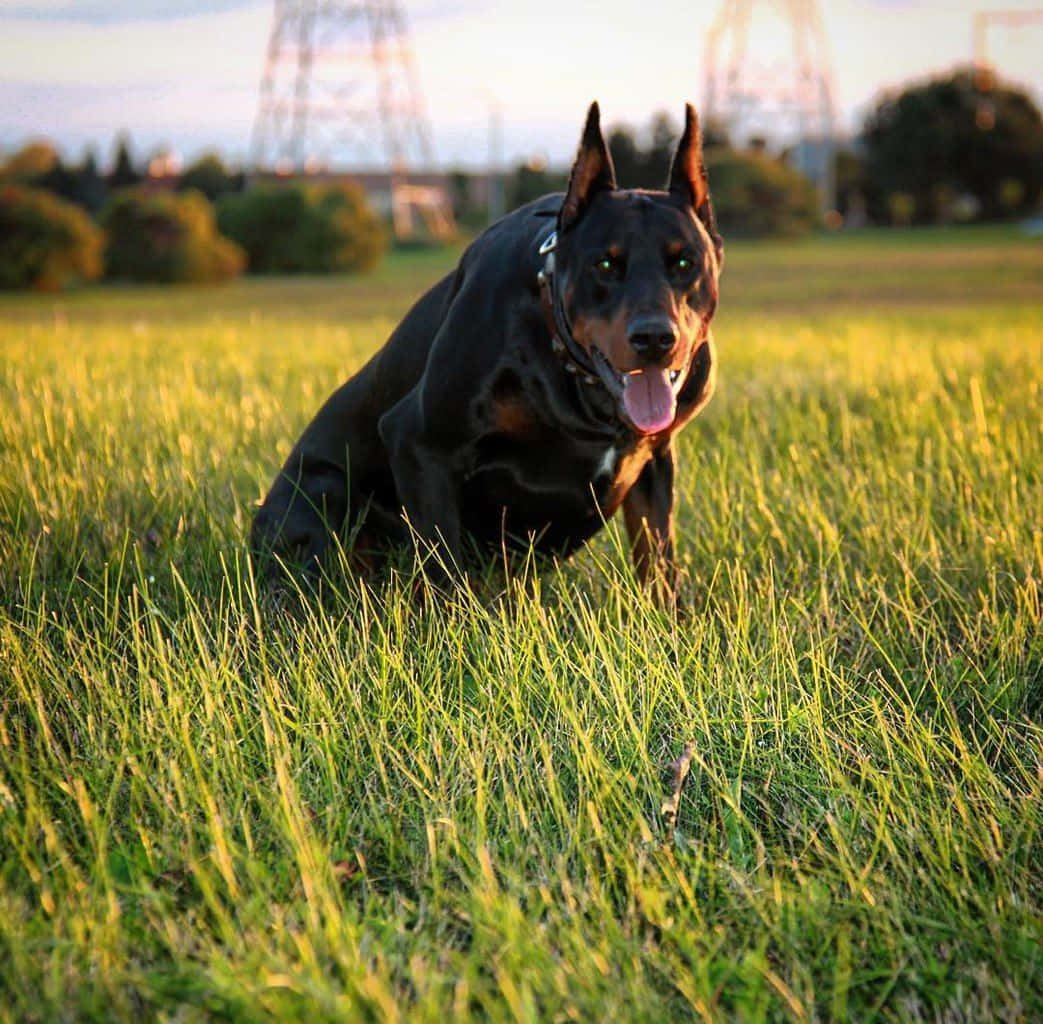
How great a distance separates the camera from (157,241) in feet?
74.7

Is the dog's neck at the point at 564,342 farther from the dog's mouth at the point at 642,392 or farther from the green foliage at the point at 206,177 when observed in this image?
the green foliage at the point at 206,177

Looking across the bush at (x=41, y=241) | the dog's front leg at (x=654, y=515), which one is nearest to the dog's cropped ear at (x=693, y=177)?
the dog's front leg at (x=654, y=515)

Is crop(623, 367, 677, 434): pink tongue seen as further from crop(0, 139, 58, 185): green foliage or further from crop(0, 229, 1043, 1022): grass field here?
crop(0, 139, 58, 185): green foliage

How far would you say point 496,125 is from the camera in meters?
39.1

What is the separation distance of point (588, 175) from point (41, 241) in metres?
20.3

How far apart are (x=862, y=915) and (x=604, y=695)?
81cm

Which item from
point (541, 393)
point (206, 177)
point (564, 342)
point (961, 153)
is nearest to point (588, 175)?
point (564, 342)

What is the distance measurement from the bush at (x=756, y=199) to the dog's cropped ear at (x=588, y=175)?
31.0m

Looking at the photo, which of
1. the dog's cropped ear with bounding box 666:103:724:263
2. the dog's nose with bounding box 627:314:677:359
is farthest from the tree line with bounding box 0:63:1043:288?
the dog's nose with bounding box 627:314:677:359

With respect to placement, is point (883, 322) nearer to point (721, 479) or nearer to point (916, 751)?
point (721, 479)

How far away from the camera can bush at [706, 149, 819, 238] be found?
33156 millimetres

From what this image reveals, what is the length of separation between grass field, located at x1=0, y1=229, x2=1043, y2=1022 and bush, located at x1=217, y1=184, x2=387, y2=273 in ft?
71.2

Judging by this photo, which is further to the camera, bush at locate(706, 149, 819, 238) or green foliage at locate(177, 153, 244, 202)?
green foliage at locate(177, 153, 244, 202)

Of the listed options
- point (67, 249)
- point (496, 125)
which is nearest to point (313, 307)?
point (67, 249)
